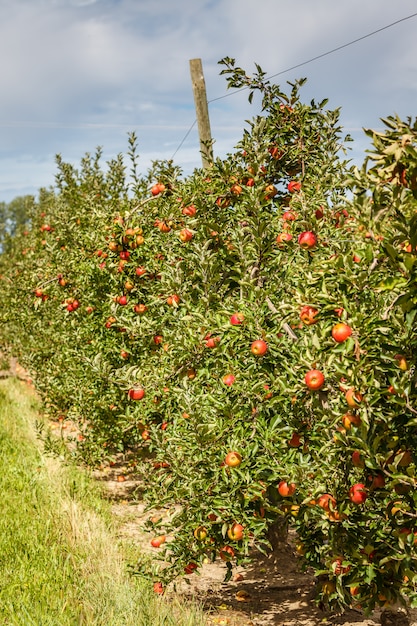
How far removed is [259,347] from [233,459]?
0.62 metres

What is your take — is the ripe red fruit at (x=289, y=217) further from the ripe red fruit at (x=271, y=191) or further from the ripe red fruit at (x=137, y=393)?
the ripe red fruit at (x=137, y=393)

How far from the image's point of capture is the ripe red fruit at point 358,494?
302cm

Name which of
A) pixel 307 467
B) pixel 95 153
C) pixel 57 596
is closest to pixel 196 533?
pixel 307 467

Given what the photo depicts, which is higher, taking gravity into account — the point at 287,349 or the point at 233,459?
the point at 287,349

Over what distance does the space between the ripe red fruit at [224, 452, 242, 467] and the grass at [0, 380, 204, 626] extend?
1.10m

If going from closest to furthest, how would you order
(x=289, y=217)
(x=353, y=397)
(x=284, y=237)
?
(x=353, y=397), (x=284, y=237), (x=289, y=217)

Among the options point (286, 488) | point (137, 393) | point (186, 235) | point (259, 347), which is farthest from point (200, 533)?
point (186, 235)

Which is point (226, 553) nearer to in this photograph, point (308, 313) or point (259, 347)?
point (259, 347)

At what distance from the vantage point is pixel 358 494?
3018mm

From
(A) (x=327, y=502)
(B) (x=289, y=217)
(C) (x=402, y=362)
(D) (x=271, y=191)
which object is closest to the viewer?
(C) (x=402, y=362)

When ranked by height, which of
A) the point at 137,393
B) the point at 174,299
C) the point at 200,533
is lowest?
the point at 200,533

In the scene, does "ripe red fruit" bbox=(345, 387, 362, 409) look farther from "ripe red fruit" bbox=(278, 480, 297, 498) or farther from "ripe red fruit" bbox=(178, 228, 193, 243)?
"ripe red fruit" bbox=(178, 228, 193, 243)

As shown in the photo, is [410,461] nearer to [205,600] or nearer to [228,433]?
[228,433]

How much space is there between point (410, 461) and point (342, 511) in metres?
Result: 0.50
